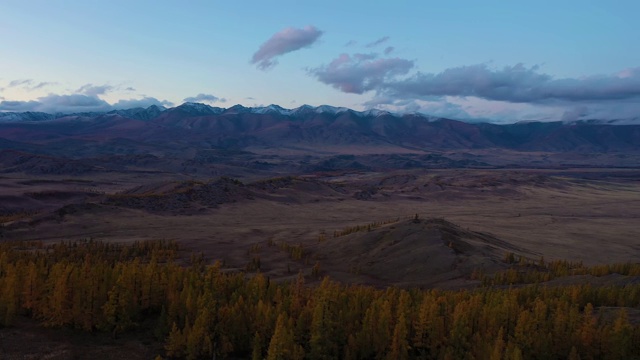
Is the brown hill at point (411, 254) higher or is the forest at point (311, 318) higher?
the forest at point (311, 318)

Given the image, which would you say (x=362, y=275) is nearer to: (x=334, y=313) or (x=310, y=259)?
(x=310, y=259)

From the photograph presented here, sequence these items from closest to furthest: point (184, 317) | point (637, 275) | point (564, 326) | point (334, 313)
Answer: point (564, 326) < point (334, 313) < point (184, 317) < point (637, 275)

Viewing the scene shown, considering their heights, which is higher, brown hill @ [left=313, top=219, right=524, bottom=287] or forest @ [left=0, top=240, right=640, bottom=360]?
forest @ [left=0, top=240, right=640, bottom=360]

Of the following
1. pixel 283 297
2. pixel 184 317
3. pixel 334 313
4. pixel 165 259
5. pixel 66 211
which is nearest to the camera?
pixel 334 313

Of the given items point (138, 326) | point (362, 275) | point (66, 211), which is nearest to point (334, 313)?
point (138, 326)

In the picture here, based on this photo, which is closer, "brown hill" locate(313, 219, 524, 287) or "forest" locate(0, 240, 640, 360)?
"forest" locate(0, 240, 640, 360)

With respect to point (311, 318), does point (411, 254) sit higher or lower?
lower

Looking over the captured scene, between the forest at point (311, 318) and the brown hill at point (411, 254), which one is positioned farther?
the brown hill at point (411, 254)

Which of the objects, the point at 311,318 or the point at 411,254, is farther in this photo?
the point at 411,254
